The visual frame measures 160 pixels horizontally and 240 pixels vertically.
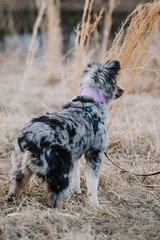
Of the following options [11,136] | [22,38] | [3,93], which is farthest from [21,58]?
[11,136]

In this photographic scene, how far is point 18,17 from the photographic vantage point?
11609mm

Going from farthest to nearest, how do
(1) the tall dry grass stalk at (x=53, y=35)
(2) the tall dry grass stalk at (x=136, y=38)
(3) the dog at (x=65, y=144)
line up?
(1) the tall dry grass stalk at (x=53, y=35) < (2) the tall dry grass stalk at (x=136, y=38) < (3) the dog at (x=65, y=144)

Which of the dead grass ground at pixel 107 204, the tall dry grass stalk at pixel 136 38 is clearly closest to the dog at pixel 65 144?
the dead grass ground at pixel 107 204

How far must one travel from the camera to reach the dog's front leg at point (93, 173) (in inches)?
97.0

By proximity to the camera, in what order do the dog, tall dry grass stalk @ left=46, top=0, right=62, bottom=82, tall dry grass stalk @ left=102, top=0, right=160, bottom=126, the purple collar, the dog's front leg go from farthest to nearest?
Result: tall dry grass stalk @ left=46, top=0, right=62, bottom=82
tall dry grass stalk @ left=102, top=0, right=160, bottom=126
the purple collar
the dog's front leg
the dog

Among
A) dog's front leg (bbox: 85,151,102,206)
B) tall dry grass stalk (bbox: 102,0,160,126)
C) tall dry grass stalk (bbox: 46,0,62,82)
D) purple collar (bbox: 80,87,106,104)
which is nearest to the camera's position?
dog's front leg (bbox: 85,151,102,206)

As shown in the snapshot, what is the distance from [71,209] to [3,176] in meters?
0.84

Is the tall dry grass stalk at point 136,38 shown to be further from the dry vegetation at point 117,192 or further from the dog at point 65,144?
the dog at point 65,144

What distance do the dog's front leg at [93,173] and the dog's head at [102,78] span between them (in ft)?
2.09

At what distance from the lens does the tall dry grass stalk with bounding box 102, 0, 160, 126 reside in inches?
115

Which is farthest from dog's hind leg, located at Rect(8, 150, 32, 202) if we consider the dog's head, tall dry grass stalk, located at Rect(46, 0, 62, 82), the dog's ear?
tall dry grass stalk, located at Rect(46, 0, 62, 82)

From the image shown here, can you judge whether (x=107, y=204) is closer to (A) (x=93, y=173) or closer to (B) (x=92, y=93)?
(A) (x=93, y=173)

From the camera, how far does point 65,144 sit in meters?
2.08

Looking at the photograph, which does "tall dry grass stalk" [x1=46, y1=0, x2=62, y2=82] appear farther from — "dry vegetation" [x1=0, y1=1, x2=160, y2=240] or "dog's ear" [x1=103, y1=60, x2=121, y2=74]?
"dog's ear" [x1=103, y1=60, x2=121, y2=74]
